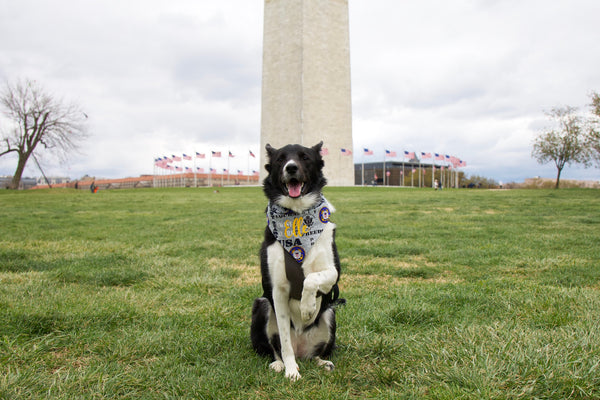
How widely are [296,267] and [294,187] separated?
0.62 meters

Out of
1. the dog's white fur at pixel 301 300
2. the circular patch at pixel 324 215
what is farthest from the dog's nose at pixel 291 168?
the circular patch at pixel 324 215

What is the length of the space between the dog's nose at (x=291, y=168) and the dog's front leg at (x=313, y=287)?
773mm

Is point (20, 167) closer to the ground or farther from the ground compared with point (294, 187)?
farther from the ground

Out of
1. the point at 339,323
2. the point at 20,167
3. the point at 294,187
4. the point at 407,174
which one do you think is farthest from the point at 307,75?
the point at 407,174

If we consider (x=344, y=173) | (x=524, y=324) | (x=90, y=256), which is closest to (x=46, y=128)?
(x=344, y=173)

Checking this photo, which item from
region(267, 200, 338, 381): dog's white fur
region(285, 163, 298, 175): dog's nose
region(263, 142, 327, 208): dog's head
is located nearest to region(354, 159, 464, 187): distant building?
region(263, 142, 327, 208): dog's head

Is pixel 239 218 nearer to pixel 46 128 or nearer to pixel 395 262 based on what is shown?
pixel 395 262

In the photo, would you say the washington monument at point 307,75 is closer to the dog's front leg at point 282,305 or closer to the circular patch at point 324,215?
the circular patch at point 324,215

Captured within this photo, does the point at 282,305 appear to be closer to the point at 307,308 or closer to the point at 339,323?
the point at 307,308

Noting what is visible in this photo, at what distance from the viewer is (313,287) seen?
3.00 m

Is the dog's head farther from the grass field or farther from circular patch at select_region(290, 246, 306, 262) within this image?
the grass field

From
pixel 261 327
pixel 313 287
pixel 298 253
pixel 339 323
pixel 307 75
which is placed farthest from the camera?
pixel 307 75

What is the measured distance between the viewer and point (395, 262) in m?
7.57

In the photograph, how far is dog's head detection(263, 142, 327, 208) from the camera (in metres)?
3.27
